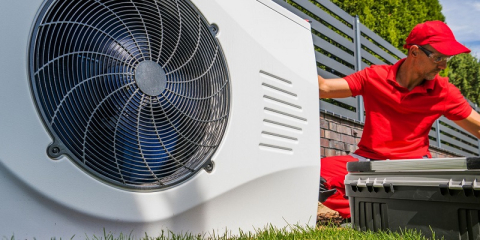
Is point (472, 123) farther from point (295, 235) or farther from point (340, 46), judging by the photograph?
point (340, 46)

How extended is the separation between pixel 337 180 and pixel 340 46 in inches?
137

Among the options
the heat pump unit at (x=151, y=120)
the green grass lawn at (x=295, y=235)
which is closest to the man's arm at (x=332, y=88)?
the heat pump unit at (x=151, y=120)

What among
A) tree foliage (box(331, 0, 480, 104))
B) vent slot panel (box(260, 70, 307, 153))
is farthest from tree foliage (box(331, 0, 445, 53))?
vent slot panel (box(260, 70, 307, 153))

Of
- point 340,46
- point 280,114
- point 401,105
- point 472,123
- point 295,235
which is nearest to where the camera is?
point 295,235

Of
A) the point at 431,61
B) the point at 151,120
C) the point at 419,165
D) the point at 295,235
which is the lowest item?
the point at 295,235

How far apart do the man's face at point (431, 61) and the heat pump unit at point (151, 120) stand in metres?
1.00

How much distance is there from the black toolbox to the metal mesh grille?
0.71 metres

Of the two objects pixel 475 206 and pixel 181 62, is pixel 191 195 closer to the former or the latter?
pixel 181 62

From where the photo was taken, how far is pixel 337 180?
2.82 meters

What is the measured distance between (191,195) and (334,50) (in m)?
4.30

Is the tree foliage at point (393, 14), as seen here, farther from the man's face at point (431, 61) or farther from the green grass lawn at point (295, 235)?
the green grass lawn at point (295, 235)

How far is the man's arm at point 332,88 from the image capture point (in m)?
2.62

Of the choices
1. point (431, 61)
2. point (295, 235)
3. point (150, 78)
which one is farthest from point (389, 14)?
point (150, 78)

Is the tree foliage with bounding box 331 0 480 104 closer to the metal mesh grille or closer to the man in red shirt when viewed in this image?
the man in red shirt
